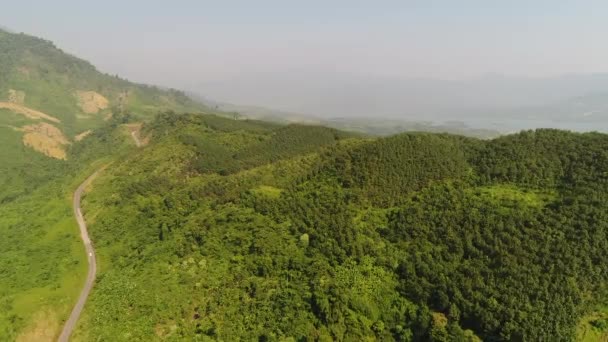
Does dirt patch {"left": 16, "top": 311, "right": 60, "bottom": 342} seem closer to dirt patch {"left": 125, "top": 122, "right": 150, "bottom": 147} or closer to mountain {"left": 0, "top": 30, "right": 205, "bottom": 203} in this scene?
mountain {"left": 0, "top": 30, "right": 205, "bottom": 203}

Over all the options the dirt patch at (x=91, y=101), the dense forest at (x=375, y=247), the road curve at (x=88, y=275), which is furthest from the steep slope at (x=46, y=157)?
the dense forest at (x=375, y=247)

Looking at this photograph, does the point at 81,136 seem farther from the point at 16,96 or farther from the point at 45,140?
the point at 16,96

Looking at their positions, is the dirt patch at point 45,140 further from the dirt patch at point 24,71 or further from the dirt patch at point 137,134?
the dirt patch at point 24,71

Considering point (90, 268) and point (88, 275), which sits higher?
point (90, 268)

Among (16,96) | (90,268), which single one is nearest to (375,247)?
(90,268)

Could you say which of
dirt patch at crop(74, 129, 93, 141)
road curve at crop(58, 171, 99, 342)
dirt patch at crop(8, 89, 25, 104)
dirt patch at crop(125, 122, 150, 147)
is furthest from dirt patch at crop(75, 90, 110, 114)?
road curve at crop(58, 171, 99, 342)
